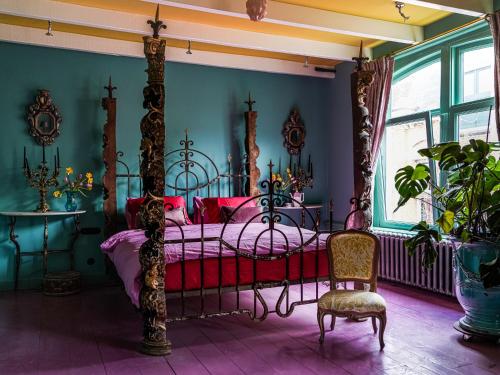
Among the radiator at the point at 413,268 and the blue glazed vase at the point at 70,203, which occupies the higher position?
the blue glazed vase at the point at 70,203

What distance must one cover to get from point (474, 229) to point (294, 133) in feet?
11.9

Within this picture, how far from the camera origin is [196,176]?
20.7 feet

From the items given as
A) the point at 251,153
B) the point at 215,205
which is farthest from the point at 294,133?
the point at 215,205

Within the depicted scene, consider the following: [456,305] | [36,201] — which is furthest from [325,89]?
[36,201]

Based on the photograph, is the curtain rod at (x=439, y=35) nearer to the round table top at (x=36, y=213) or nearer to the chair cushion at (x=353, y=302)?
the chair cushion at (x=353, y=302)

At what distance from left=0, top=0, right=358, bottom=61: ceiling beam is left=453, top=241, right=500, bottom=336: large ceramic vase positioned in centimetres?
324

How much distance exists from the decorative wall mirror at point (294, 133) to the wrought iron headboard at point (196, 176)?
0.74 meters

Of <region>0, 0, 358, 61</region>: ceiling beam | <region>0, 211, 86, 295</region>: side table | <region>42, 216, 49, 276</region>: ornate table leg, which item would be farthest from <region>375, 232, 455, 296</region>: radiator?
<region>42, 216, 49, 276</region>: ornate table leg

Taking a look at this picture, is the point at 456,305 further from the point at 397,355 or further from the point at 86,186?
the point at 86,186

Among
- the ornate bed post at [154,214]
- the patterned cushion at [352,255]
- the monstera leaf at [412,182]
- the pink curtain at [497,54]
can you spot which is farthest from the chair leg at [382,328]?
the pink curtain at [497,54]

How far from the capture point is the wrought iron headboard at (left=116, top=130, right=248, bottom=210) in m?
6.18

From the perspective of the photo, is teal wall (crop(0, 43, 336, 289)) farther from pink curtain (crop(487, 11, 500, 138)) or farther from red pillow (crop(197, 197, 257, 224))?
pink curtain (crop(487, 11, 500, 138))

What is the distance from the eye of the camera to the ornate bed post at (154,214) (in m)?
3.29

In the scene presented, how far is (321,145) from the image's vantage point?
23.5ft
